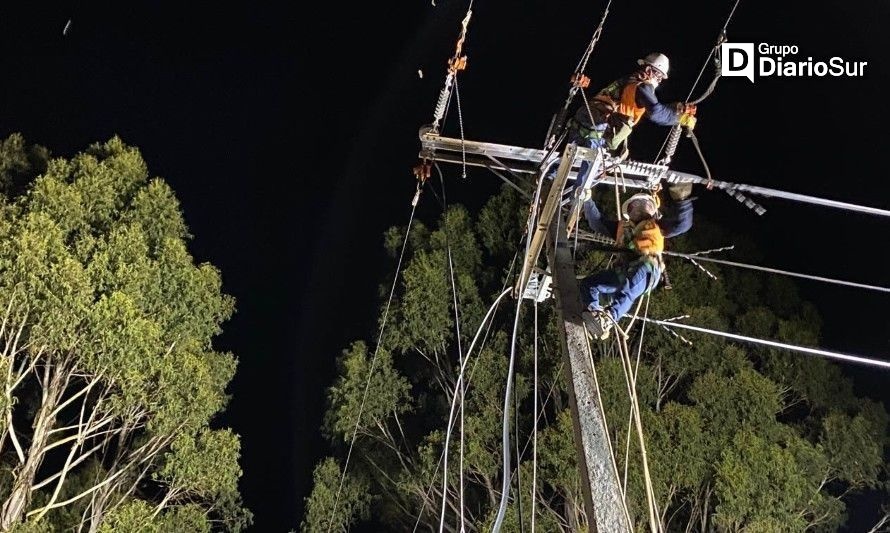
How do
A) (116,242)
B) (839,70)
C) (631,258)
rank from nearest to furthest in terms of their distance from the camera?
(631,258), (116,242), (839,70)

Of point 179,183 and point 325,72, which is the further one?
point 325,72

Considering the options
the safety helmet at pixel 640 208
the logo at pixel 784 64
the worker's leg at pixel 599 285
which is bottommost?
the worker's leg at pixel 599 285

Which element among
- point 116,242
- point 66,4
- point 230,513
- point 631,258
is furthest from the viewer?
point 66,4

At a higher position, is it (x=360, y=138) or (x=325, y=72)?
(x=325, y=72)

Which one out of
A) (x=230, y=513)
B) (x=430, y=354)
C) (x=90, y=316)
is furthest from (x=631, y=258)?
(x=230, y=513)

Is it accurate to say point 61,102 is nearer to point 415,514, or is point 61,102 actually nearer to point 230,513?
point 230,513

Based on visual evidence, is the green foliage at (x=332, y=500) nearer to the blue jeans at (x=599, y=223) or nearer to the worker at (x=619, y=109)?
the blue jeans at (x=599, y=223)

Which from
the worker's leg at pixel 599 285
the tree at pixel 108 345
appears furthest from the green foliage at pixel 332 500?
the worker's leg at pixel 599 285

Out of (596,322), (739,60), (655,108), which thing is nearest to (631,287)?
(596,322)

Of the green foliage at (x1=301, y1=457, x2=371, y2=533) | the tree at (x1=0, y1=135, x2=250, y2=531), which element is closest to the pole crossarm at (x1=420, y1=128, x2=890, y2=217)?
the tree at (x1=0, y1=135, x2=250, y2=531)

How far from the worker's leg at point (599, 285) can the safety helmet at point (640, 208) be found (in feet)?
1.60

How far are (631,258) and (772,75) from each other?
7169 mm

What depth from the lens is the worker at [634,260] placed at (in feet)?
10.3

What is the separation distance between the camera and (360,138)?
492 inches
